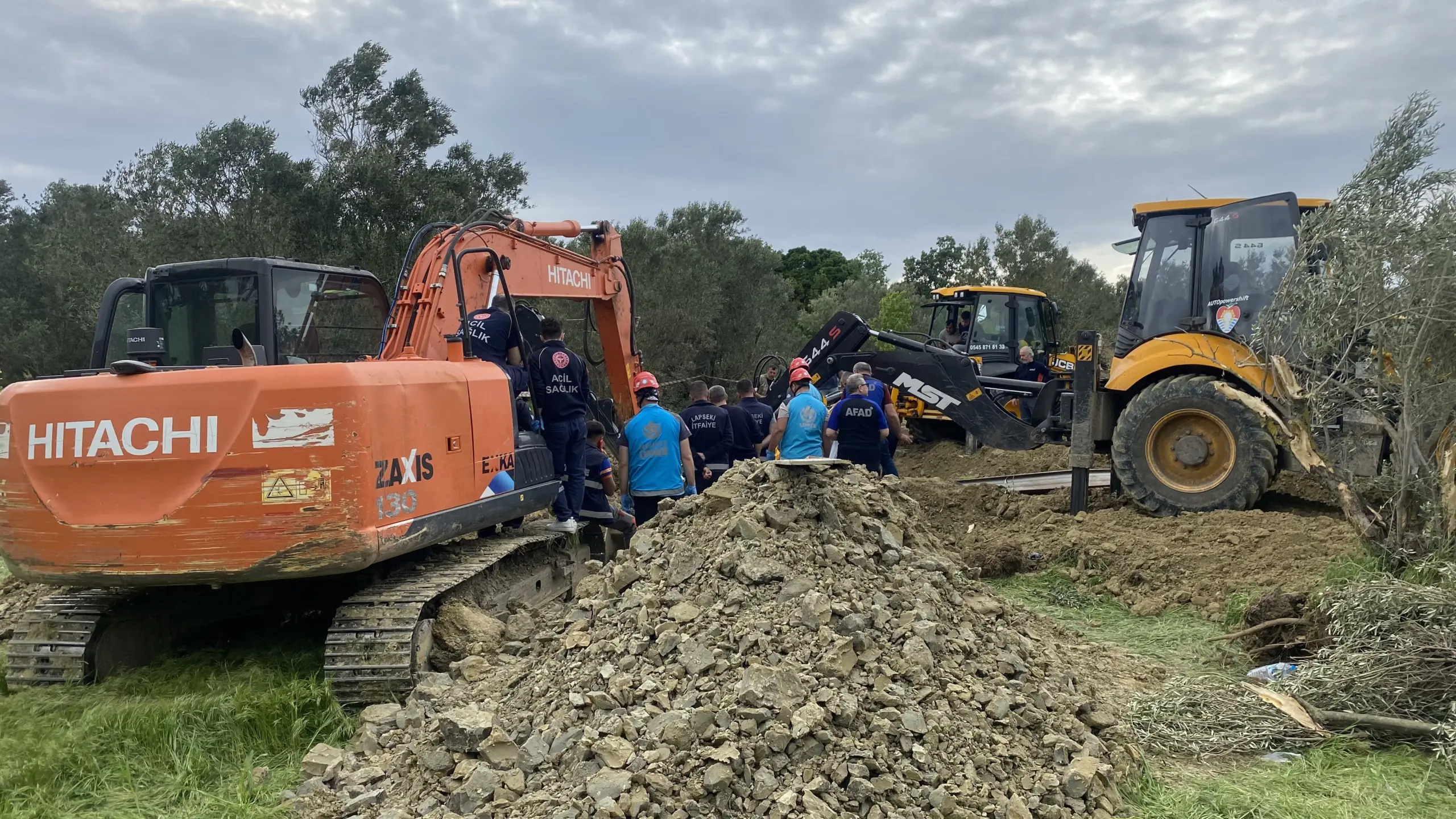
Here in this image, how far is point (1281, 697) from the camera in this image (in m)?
4.40

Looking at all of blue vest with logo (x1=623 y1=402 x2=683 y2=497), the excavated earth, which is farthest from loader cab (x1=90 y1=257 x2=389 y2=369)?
the excavated earth

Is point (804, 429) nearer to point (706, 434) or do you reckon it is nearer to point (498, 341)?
point (706, 434)

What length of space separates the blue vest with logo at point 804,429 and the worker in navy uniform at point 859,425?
19 centimetres

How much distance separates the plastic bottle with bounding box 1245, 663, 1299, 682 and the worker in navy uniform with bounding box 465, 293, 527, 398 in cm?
447

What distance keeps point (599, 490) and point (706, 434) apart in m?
1.09

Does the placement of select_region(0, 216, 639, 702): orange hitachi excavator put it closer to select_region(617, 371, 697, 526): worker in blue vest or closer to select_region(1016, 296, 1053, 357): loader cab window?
select_region(617, 371, 697, 526): worker in blue vest

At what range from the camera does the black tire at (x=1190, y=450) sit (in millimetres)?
7602

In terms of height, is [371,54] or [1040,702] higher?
[371,54]

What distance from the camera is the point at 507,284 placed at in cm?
693

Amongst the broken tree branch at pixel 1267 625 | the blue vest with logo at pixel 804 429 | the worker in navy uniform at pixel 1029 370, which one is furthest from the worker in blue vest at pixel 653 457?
the worker in navy uniform at pixel 1029 370

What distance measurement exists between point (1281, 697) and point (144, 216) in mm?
18458

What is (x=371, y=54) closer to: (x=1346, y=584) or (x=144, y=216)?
(x=144, y=216)

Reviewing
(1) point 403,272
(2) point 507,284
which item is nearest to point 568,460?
(2) point 507,284

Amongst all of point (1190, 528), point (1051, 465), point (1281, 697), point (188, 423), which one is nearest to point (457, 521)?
point (188, 423)
